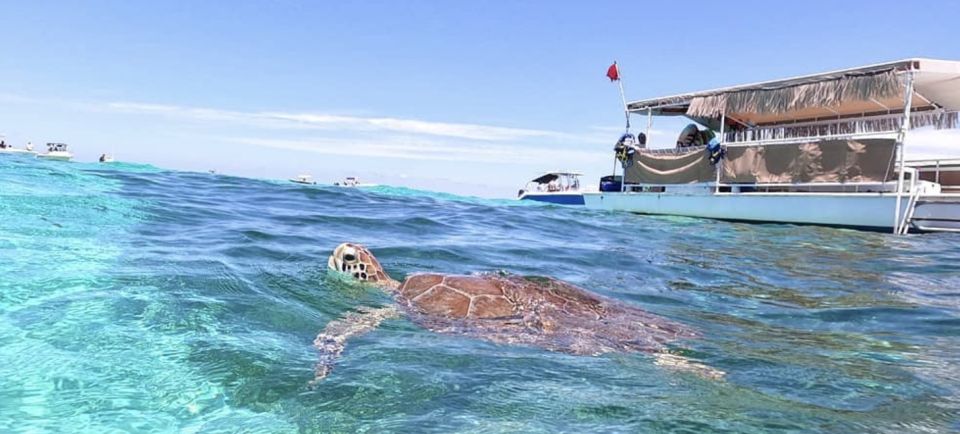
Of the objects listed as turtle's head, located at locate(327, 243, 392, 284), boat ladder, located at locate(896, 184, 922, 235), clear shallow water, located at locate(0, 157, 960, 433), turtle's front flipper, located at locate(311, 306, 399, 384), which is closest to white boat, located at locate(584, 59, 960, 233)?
boat ladder, located at locate(896, 184, 922, 235)

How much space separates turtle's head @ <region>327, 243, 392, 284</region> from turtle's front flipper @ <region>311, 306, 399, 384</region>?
3.27 feet

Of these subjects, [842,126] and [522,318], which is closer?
[522,318]

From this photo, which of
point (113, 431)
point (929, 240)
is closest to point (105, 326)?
point (113, 431)

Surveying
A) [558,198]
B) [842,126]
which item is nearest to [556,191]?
[558,198]

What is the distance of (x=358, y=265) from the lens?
22.1 ft

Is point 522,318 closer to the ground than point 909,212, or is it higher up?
closer to the ground

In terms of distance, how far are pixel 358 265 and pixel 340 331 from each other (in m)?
1.94

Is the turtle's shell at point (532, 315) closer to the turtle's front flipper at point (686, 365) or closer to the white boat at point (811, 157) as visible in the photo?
the turtle's front flipper at point (686, 365)

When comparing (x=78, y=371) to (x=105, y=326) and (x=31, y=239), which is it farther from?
(x=31, y=239)

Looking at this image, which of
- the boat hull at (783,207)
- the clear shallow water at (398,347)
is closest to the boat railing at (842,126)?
the boat hull at (783,207)

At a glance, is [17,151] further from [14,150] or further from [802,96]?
[802,96]

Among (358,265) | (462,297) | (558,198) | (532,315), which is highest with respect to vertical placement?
(558,198)

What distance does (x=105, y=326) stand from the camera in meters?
4.46

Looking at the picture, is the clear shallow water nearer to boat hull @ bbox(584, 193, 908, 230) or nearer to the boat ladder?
the boat ladder
